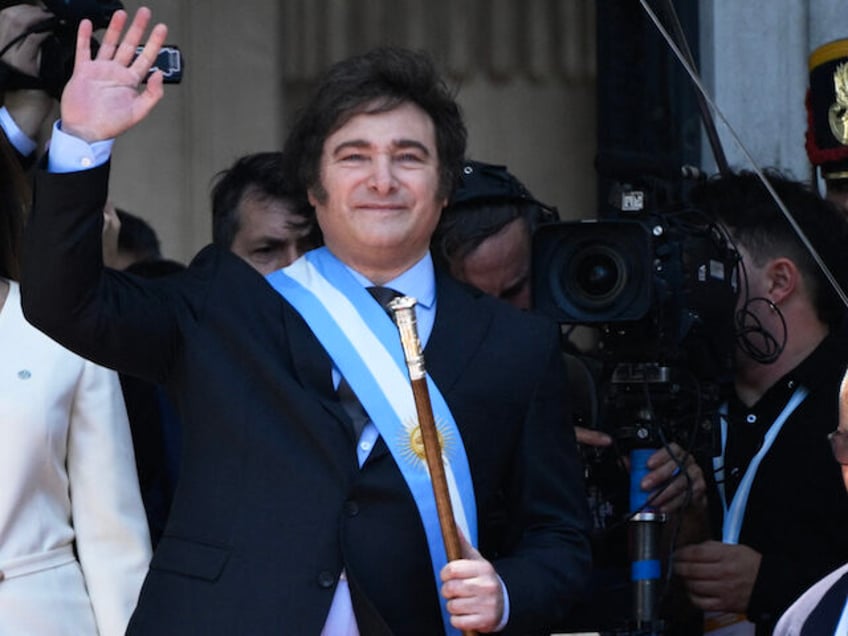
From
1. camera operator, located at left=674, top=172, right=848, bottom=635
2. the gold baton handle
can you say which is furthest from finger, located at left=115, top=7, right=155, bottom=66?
camera operator, located at left=674, top=172, right=848, bottom=635

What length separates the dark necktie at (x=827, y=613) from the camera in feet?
10.8

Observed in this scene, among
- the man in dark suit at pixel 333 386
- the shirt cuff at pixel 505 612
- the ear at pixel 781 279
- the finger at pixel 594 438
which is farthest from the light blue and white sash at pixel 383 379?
the ear at pixel 781 279

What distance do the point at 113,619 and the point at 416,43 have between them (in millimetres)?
3517

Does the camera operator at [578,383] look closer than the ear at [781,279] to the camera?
Yes

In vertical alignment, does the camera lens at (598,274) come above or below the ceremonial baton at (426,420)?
above

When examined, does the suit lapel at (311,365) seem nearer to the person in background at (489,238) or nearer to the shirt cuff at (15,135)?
the shirt cuff at (15,135)

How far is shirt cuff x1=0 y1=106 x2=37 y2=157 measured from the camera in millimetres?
4312

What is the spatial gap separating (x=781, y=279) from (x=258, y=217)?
1185mm

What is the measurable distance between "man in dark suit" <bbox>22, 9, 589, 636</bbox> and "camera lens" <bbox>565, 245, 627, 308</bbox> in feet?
1.46

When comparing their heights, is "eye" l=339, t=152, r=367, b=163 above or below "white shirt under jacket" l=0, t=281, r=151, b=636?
above

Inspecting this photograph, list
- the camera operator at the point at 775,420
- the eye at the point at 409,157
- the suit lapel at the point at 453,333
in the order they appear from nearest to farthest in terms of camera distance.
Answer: the suit lapel at the point at 453,333, the eye at the point at 409,157, the camera operator at the point at 775,420

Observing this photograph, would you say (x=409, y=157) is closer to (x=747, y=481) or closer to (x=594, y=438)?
(x=594, y=438)

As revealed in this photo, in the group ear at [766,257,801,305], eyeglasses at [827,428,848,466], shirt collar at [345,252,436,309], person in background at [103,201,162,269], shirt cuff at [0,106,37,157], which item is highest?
shirt cuff at [0,106,37,157]

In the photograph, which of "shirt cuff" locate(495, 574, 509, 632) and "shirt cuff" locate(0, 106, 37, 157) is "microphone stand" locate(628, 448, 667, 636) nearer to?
"shirt cuff" locate(495, 574, 509, 632)
